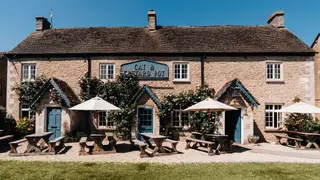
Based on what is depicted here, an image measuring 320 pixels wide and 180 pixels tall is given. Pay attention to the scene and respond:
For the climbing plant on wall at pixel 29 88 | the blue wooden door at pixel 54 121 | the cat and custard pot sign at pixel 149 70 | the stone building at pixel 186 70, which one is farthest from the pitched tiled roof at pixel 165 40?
the blue wooden door at pixel 54 121

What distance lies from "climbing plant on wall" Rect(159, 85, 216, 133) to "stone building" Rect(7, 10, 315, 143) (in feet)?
1.60

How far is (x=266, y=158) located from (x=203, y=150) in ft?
9.76

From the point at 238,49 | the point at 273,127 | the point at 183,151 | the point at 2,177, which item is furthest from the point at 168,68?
the point at 2,177

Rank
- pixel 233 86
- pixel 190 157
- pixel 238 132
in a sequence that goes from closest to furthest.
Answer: pixel 190 157, pixel 233 86, pixel 238 132

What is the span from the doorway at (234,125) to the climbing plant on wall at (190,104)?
1596 millimetres

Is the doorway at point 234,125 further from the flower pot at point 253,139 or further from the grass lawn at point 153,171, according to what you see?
the grass lawn at point 153,171

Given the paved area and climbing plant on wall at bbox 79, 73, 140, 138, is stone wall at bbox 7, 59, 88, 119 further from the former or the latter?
the paved area

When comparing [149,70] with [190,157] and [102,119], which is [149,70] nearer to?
[102,119]

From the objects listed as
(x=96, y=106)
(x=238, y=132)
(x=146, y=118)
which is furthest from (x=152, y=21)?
(x=238, y=132)

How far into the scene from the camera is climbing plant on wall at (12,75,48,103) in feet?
51.7

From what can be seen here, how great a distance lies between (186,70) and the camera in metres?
16.1

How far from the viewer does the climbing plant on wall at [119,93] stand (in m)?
14.9

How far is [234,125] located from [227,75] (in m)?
3.39

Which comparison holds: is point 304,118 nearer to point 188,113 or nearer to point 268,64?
point 268,64
